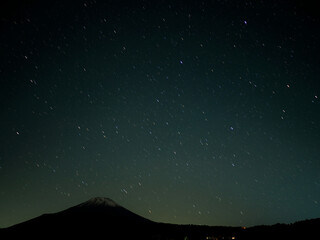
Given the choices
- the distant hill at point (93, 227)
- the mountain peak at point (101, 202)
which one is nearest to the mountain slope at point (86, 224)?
the distant hill at point (93, 227)

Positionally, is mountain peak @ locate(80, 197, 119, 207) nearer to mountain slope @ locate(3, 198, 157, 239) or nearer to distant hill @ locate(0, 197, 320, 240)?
distant hill @ locate(0, 197, 320, 240)

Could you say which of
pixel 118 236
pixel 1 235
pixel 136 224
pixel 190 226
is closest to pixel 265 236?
pixel 118 236

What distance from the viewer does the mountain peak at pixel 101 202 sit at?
2080cm

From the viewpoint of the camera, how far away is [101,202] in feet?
69.5

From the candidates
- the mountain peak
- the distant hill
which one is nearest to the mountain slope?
the distant hill

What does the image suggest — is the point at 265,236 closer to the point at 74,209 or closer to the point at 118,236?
the point at 118,236

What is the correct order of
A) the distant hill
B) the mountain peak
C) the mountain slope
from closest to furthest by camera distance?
the distant hill < the mountain slope < the mountain peak

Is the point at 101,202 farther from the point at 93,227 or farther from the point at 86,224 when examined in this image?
the point at 93,227

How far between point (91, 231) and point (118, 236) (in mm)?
1884

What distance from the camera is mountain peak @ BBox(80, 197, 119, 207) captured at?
20800 millimetres

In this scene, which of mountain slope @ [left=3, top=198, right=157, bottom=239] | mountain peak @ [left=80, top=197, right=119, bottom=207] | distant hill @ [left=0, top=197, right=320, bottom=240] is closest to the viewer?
distant hill @ [left=0, top=197, right=320, bottom=240]

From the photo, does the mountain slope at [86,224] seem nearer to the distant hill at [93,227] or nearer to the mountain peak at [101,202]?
the distant hill at [93,227]

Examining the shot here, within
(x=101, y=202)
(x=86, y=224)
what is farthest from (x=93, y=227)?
(x=101, y=202)

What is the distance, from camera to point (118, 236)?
1586cm
